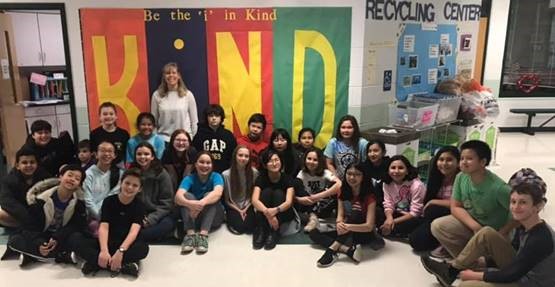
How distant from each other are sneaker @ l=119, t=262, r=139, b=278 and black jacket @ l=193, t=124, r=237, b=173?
122 cm

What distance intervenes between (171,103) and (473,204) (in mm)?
2577

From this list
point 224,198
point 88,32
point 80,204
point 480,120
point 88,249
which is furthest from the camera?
point 480,120

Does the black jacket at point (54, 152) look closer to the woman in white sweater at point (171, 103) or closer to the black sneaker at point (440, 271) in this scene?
the woman in white sweater at point (171, 103)

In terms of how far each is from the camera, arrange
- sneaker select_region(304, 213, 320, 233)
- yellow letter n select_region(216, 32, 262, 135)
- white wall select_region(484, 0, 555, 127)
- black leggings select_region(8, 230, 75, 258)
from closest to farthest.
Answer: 1. black leggings select_region(8, 230, 75, 258)
2. sneaker select_region(304, 213, 320, 233)
3. yellow letter n select_region(216, 32, 262, 135)
4. white wall select_region(484, 0, 555, 127)

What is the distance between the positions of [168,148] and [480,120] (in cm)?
340

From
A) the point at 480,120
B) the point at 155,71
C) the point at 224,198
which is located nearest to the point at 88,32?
the point at 155,71

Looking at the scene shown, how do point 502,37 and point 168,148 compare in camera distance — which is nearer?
point 168,148

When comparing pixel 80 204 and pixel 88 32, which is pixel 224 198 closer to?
pixel 80 204

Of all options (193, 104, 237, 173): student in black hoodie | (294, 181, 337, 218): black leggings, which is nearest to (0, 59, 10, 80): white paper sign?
(193, 104, 237, 173): student in black hoodie

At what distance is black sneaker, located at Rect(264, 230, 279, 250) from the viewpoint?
3238mm

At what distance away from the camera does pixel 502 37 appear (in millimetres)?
6828

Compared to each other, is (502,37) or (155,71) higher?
(502,37)

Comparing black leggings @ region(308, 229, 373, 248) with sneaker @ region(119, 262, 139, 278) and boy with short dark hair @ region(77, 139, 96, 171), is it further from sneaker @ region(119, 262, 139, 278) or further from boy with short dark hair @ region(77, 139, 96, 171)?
boy with short dark hair @ region(77, 139, 96, 171)

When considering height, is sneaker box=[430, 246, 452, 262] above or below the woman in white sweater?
below
